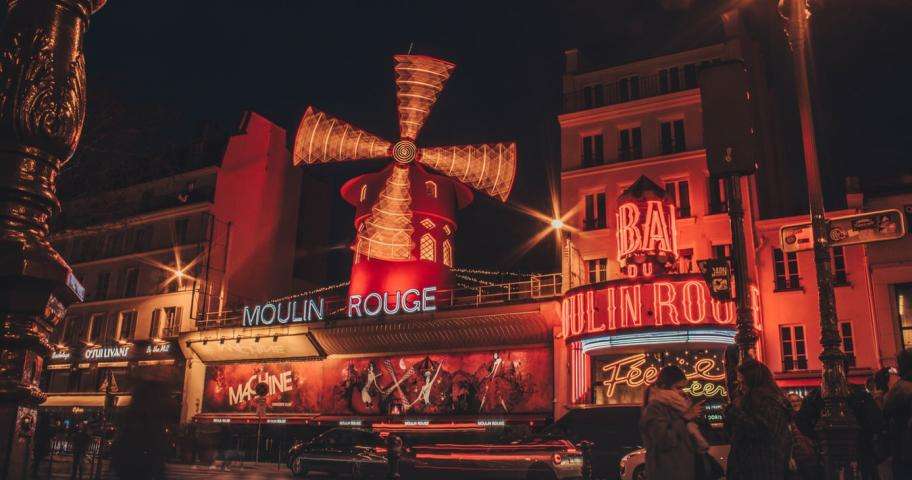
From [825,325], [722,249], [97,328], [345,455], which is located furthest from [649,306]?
[97,328]

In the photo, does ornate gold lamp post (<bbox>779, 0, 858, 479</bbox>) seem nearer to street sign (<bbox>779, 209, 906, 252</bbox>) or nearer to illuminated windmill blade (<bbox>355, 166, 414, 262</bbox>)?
street sign (<bbox>779, 209, 906, 252</bbox>)

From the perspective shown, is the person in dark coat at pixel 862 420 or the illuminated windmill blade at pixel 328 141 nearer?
the person in dark coat at pixel 862 420

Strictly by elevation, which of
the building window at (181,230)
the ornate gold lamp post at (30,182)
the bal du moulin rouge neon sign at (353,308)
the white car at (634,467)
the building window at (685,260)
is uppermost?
the building window at (181,230)

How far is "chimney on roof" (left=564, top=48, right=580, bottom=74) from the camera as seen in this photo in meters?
26.1

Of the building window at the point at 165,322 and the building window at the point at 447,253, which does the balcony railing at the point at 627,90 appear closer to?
the building window at the point at 447,253

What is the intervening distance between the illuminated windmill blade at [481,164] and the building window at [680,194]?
7421mm

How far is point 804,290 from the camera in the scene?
20.9 metres

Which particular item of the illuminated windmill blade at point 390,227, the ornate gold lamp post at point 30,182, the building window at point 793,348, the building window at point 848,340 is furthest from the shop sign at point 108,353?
the ornate gold lamp post at point 30,182

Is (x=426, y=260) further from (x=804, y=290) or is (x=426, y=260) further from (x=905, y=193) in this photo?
(x=905, y=193)

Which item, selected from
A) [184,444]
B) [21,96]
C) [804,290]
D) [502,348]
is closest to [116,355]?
[184,444]

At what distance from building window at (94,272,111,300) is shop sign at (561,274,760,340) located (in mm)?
25916

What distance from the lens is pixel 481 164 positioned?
94.5 ft

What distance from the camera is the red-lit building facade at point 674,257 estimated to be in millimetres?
19817

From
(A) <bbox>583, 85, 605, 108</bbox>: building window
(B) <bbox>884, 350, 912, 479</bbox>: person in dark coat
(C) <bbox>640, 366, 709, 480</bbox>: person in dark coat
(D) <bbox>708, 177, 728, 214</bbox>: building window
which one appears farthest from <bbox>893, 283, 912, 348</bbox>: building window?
(C) <bbox>640, 366, 709, 480</bbox>: person in dark coat
